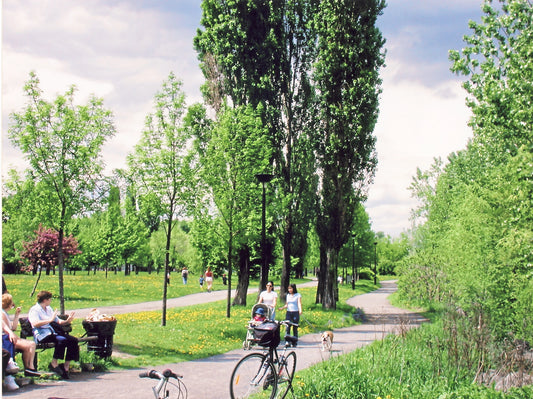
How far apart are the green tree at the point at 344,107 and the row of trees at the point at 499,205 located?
5.15m

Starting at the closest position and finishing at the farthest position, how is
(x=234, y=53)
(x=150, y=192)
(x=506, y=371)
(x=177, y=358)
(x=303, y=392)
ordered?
(x=303, y=392) → (x=506, y=371) → (x=177, y=358) → (x=150, y=192) → (x=234, y=53)

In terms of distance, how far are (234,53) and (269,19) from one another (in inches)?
92.4

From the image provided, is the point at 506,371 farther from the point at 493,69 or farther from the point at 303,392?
the point at 493,69

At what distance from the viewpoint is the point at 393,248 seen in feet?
263

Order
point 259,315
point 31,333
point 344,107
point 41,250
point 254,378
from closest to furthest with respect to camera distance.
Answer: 1. point 254,378
2. point 31,333
3. point 259,315
4. point 344,107
5. point 41,250

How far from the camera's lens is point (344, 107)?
2277cm

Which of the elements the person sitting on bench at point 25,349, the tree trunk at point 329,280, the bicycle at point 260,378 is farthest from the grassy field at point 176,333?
the bicycle at point 260,378

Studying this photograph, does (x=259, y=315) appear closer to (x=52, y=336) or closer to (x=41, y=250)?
(x=52, y=336)

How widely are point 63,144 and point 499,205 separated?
1469 cm

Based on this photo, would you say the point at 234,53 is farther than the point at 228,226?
Yes

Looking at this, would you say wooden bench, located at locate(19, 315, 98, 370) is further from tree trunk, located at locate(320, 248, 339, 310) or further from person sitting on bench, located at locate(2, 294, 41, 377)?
tree trunk, located at locate(320, 248, 339, 310)

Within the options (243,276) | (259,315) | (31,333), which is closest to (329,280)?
(243,276)

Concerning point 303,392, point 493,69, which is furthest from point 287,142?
point 303,392

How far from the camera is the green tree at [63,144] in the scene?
11773 millimetres
